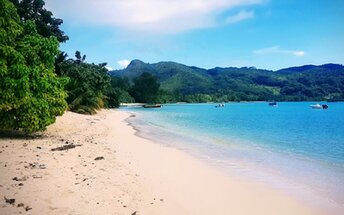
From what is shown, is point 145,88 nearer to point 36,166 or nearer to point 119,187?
point 36,166

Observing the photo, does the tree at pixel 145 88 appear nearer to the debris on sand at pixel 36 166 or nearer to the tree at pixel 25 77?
the tree at pixel 25 77

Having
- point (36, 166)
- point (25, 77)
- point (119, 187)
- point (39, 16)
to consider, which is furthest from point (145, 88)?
point (119, 187)

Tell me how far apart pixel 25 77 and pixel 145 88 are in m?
113

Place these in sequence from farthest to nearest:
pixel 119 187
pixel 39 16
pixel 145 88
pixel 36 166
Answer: pixel 145 88
pixel 39 16
pixel 36 166
pixel 119 187

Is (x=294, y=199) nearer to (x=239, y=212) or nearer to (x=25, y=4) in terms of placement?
(x=239, y=212)

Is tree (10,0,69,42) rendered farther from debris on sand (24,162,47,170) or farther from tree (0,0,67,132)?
debris on sand (24,162,47,170)

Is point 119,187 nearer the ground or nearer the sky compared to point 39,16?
nearer the ground

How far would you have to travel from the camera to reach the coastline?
725 centimetres

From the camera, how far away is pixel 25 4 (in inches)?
1352

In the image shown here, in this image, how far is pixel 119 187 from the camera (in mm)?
8734

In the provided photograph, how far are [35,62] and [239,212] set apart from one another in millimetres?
11757

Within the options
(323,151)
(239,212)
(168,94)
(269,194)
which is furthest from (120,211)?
(168,94)

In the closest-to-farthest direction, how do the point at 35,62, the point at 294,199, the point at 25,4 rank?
the point at 294,199 < the point at 35,62 < the point at 25,4

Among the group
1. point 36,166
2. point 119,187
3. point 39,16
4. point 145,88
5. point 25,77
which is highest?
point 39,16
